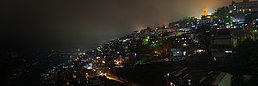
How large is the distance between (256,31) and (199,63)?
1178 centimetres

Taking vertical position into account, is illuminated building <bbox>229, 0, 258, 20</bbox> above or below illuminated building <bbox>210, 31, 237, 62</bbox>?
above

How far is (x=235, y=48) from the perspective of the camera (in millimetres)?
27281

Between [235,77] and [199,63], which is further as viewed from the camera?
[199,63]

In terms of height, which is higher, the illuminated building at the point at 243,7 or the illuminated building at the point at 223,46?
the illuminated building at the point at 243,7

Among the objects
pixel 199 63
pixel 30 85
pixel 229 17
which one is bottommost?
pixel 30 85

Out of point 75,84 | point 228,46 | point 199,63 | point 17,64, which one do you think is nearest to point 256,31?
point 228,46

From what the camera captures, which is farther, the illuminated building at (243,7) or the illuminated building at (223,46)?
the illuminated building at (243,7)

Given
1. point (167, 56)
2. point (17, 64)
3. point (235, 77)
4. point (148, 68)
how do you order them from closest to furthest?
1. point (235, 77)
2. point (148, 68)
3. point (167, 56)
4. point (17, 64)

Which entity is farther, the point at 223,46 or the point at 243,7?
the point at 243,7

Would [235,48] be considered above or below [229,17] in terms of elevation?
below

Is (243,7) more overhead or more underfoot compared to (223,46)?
more overhead

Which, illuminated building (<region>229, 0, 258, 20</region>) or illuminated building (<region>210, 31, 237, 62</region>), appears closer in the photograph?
illuminated building (<region>210, 31, 237, 62</region>)

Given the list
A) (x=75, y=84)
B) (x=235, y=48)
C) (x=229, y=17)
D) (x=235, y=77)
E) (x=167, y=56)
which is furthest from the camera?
(x=229, y=17)

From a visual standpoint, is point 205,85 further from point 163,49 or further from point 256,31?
point 163,49
